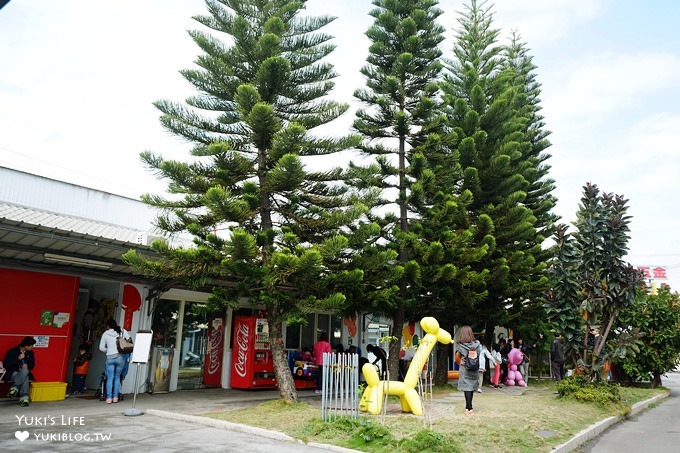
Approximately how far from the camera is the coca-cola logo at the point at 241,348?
516 inches

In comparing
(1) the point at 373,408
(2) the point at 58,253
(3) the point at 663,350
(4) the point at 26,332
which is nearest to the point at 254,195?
(2) the point at 58,253

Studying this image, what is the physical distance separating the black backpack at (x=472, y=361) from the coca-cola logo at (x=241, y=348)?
20.2 ft

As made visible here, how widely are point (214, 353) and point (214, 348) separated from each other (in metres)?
0.13

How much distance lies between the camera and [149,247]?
952 centimetres

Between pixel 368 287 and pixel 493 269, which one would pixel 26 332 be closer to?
pixel 368 287

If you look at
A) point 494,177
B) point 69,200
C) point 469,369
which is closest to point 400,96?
point 494,177

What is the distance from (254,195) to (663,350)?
14348 mm

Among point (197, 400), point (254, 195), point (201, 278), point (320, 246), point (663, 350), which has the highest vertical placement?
point (254, 195)

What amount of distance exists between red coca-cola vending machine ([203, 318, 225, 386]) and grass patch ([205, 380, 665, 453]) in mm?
3379

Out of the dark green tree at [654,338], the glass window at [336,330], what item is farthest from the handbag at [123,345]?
the dark green tree at [654,338]

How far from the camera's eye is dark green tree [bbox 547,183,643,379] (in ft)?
38.4

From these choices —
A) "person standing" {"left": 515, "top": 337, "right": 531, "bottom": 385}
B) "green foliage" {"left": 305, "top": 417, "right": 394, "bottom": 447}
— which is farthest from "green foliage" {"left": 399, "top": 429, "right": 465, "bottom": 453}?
"person standing" {"left": 515, "top": 337, "right": 531, "bottom": 385}

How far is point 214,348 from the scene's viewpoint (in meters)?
13.7

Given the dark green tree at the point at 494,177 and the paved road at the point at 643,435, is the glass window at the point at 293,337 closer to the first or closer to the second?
the dark green tree at the point at 494,177
